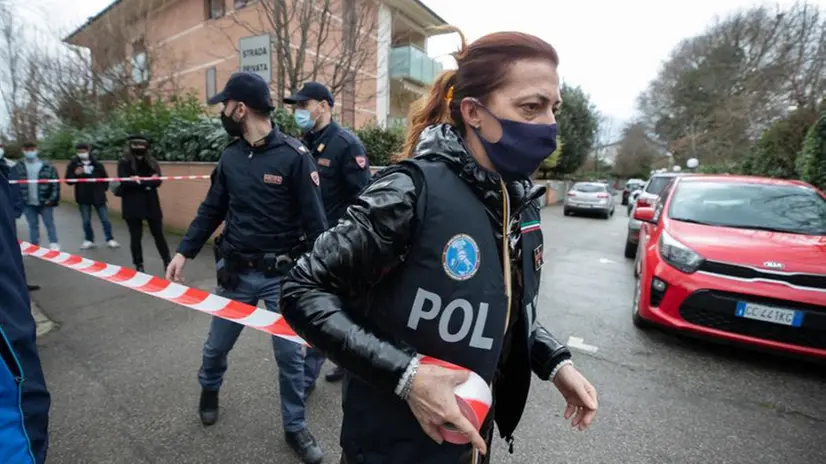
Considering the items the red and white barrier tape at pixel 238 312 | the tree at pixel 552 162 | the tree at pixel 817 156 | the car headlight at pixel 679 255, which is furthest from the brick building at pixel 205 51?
the tree at pixel 552 162

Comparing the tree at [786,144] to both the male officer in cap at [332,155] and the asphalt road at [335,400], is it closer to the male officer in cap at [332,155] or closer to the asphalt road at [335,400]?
the asphalt road at [335,400]

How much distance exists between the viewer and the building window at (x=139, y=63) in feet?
47.0

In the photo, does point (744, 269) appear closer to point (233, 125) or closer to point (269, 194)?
point (269, 194)

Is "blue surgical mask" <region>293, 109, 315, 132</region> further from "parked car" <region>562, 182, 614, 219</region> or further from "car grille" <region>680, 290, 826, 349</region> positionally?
"parked car" <region>562, 182, 614, 219</region>

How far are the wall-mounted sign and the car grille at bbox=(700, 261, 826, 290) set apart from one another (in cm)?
551

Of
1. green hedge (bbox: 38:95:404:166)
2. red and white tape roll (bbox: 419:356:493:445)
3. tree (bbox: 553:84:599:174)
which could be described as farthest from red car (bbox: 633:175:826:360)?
tree (bbox: 553:84:599:174)

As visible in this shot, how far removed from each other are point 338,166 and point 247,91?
1.00m

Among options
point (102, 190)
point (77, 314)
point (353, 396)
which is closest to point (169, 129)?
point (102, 190)

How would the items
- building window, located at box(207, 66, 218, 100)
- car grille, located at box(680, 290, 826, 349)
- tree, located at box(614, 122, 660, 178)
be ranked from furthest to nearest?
tree, located at box(614, 122, 660, 178)
building window, located at box(207, 66, 218, 100)
car grille, located at box(680, 290, 826, 349)

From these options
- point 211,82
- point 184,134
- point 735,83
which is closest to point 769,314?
point 184,134

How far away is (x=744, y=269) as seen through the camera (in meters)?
3.43

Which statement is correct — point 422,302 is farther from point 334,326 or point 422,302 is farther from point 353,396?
point 353,396

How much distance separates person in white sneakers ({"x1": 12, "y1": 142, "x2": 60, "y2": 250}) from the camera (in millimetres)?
6305

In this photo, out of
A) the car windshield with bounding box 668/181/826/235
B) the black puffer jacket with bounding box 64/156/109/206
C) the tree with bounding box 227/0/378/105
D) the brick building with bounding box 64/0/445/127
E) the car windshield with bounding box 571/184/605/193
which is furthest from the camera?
the car windshield with bounding box 571/184/605/193
